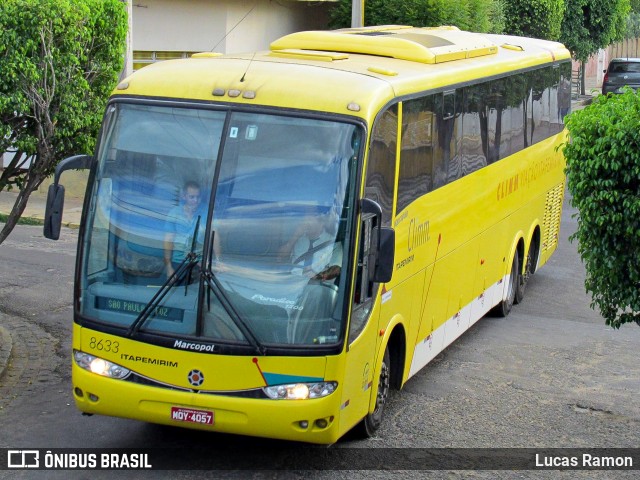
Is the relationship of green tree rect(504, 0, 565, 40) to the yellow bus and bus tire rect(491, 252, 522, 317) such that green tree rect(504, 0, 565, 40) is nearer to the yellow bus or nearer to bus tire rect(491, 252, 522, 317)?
bus tire rect(491, 252, 522, 317)

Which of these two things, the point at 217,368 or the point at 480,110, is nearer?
the point at 217,368

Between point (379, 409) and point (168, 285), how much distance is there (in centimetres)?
242

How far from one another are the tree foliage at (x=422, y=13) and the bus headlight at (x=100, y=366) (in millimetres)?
17570

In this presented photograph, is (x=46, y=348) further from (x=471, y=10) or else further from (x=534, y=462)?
(x=471, y=10)

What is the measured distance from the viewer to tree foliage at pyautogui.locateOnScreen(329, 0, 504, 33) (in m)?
23.9

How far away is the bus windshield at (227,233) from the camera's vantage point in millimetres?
7387

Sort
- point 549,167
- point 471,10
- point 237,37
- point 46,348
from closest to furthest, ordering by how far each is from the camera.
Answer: point 46,348 < point 549,167 < point 237,37 < point 471,10

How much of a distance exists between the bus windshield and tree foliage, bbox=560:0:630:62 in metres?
31.9

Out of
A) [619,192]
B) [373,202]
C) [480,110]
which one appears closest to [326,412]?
[373,202]

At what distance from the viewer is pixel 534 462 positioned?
28.2 ft

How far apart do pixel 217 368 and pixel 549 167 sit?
9.17m

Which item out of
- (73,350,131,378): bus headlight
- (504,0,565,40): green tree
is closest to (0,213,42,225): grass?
(73,350,131,378): bus headlight

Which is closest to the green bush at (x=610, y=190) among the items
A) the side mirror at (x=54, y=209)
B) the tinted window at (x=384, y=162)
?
the tinted window at (x=384, y=162)

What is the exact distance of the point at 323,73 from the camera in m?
8.11
